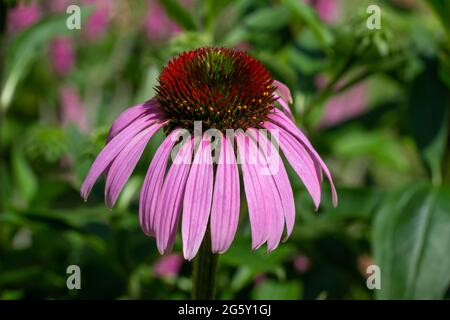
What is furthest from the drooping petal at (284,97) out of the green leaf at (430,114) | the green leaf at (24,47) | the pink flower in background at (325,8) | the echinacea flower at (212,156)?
the pink flower in background at (325,8)

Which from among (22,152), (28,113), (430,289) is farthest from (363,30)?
(28,113)

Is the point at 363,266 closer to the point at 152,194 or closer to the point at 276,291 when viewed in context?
the point at 276,291

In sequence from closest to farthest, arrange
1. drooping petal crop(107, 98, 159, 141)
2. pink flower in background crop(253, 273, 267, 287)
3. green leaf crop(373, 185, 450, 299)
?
drooping petal crop(107, 98, 159, 141) → green leaf crop(373, 185, 450, 299) → pink flower in background crop(253, 273, 267, 287)

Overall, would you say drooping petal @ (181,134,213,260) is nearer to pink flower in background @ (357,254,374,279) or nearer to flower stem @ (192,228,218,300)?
flower stem @ (192,228,218,300)

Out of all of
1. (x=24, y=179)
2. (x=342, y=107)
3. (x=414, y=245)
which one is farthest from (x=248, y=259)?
(x=342, y=107)

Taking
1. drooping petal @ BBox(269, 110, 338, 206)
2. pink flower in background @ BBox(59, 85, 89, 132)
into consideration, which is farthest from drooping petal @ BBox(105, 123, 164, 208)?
pink flower in background @ BBox(59, 85, 89, 132)

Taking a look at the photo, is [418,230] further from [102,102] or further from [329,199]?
[102,102]
